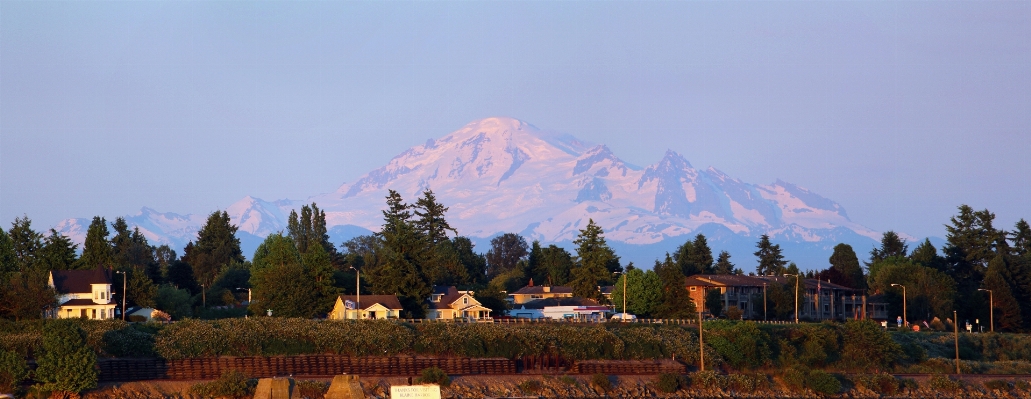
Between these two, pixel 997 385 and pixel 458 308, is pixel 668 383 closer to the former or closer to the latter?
pixel 997 385

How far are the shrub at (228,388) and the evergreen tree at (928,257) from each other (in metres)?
103

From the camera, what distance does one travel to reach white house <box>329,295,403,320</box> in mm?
89938

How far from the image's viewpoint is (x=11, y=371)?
53.4m

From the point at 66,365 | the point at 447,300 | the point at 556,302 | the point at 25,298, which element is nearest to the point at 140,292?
the point at 25,298

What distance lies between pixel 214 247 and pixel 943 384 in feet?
356

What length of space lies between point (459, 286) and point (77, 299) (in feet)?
165

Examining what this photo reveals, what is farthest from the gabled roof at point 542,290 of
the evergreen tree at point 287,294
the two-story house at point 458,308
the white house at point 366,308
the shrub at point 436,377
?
the shrub at point 436,377

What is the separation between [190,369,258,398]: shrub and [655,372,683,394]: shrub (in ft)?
71.9

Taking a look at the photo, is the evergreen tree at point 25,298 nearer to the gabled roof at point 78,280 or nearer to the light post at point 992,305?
the gabled roof at point 78,280

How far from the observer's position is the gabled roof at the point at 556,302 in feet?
367

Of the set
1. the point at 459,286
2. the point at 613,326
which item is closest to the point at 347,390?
the point at 613,326

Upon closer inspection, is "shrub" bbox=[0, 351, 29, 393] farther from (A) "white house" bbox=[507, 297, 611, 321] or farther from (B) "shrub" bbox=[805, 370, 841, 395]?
(A) "white house" bbox=[507, 297, 611, 321]

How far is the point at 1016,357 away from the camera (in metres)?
88.7

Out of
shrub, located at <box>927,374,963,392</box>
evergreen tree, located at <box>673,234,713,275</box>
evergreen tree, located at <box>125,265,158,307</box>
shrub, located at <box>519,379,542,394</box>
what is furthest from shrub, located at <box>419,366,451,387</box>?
evergreen tree, located at <box>673,234,713,275</box>
